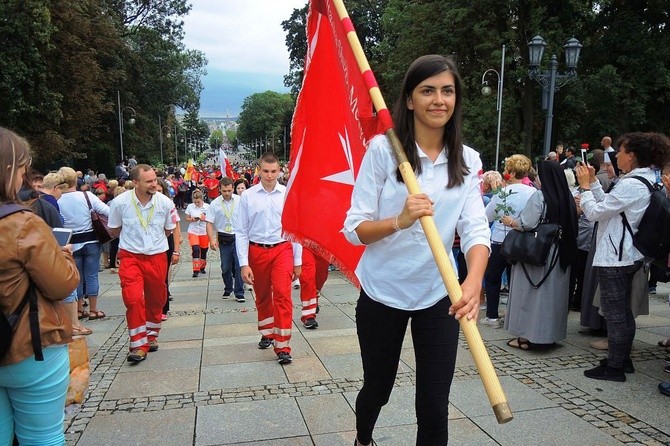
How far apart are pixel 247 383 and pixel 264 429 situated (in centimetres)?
103

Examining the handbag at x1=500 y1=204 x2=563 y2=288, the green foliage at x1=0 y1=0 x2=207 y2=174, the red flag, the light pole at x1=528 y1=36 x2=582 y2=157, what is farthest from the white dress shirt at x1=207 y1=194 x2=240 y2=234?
the green foliage at x1=0 y1=0 x2=207 y2=174

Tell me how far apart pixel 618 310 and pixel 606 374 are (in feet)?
1.83

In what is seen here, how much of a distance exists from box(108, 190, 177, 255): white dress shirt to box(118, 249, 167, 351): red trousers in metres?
0.08

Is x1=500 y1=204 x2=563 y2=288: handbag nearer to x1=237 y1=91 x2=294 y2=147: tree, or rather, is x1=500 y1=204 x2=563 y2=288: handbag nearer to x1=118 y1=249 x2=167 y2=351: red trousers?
x1=118 y1=249 x2=167 y2=351: red trousers

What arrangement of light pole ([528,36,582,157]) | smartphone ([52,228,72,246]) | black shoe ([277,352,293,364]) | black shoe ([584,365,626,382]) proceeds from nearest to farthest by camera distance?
smartphone ([52,228,72,246]) → black shoe ([584,365,626,382]) → black shoe ([277,352,293,364]) → light pole ([528,36,582,157])

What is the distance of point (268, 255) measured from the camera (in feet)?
18.8

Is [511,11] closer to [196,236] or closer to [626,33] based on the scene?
[626,33]

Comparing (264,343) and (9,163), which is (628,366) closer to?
(264,343)

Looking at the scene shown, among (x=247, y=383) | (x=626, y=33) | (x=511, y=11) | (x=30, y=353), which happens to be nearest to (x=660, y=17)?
(x=626, y=33)

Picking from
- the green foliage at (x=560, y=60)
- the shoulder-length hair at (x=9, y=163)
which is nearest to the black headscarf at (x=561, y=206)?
the shoulder-length hair at (x=9, y=163)

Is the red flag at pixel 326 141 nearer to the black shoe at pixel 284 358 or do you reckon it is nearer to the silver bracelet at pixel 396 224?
the silver bracelet at pixel 396 224

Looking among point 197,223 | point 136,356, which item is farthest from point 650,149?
point 197,223

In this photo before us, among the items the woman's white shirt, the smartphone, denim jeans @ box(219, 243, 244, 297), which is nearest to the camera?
the smartphone

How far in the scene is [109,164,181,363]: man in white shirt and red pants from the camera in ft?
18.5
